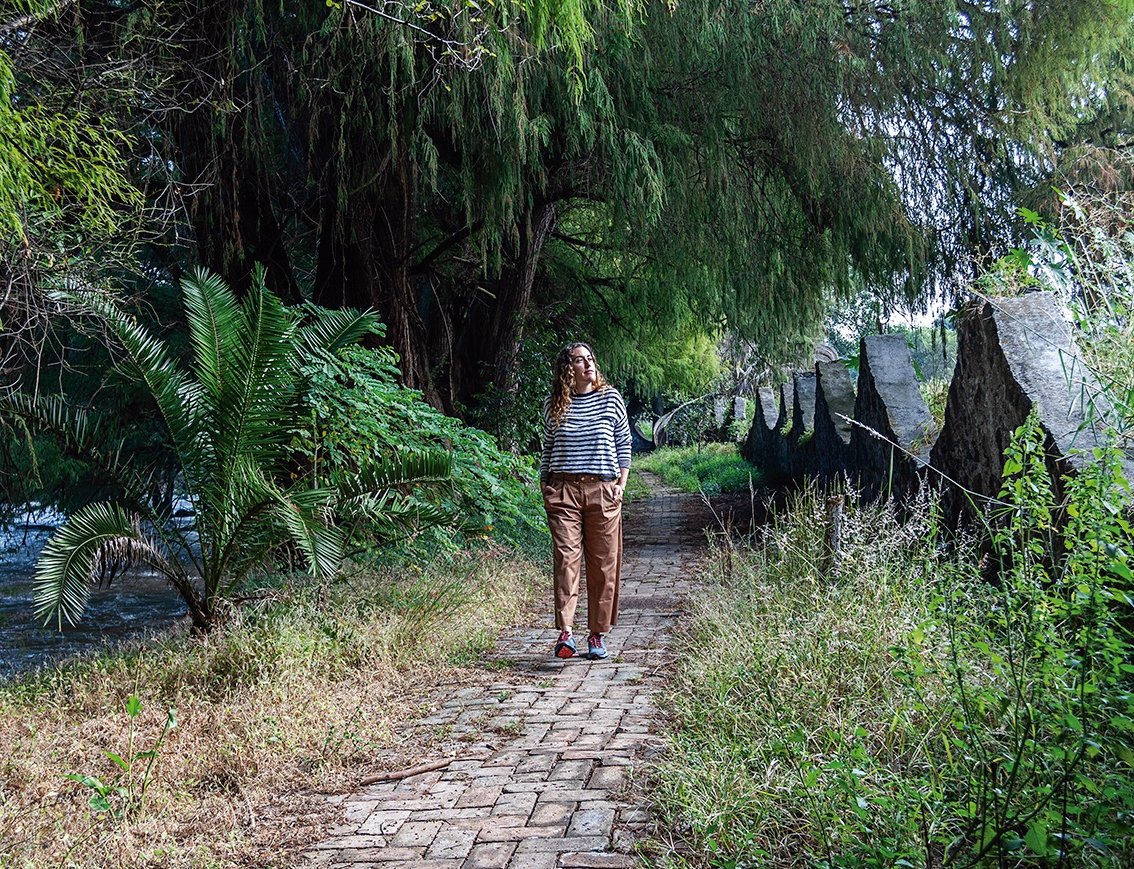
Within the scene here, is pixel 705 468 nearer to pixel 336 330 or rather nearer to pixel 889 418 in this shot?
pixel 889 418

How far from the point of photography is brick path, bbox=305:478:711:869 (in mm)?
3562

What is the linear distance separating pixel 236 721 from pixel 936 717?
3162mm

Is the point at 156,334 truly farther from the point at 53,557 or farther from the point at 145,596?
the point at 53,557

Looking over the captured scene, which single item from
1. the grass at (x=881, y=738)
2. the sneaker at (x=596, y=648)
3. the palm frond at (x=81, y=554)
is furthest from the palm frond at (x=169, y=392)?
the grass at (x=881, y=738)

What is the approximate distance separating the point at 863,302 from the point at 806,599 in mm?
6849

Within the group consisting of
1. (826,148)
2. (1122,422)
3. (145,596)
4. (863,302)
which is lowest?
(145,596)

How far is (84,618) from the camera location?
11.7 meters

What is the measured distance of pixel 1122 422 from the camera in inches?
141

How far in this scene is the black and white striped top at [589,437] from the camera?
658cm

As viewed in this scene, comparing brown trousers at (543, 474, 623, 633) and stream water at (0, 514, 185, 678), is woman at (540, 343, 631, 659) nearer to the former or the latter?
brown trousers at (543, 474, 623, 633)

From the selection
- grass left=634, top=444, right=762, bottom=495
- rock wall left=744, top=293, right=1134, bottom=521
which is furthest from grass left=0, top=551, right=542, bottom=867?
grass left=634, top=444, right=762, bottom=495

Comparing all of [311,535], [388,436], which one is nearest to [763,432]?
[388,436]

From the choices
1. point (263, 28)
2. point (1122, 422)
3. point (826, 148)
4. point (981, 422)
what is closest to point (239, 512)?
point (263, 28)

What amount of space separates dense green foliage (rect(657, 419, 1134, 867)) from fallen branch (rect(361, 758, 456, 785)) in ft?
3.33
